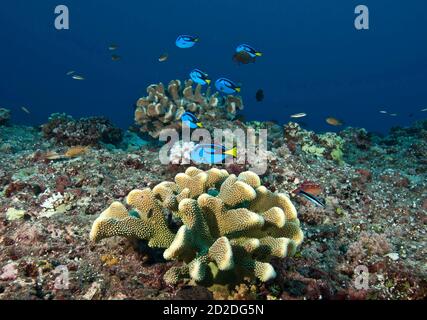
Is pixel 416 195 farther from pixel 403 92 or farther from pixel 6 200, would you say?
pixel 403 92

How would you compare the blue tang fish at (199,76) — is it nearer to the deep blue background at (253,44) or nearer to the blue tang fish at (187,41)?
the blue tang fish at (187,41)

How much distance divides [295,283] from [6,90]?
11701 centimetres

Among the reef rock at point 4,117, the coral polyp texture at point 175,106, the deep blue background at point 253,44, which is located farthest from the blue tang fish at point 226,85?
the deep blue background at point 253,44

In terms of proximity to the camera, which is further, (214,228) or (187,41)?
(187,41)

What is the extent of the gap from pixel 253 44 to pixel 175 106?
11466cm

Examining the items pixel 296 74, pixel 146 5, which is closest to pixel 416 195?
pixel 296 74

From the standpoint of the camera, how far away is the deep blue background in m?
111

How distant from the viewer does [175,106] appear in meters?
11.2

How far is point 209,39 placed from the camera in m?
134

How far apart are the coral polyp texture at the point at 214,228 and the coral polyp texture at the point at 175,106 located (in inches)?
278

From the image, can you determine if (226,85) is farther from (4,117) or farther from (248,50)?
(4,117)

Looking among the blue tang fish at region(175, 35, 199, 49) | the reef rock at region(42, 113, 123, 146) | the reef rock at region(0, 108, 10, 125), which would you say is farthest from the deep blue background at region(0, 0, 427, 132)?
the blue tang fish at region(175, 35, 199, 49)

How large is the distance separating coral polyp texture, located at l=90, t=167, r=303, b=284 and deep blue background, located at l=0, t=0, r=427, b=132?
106710 mm

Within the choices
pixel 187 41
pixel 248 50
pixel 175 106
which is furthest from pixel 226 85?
pixel 175 106
